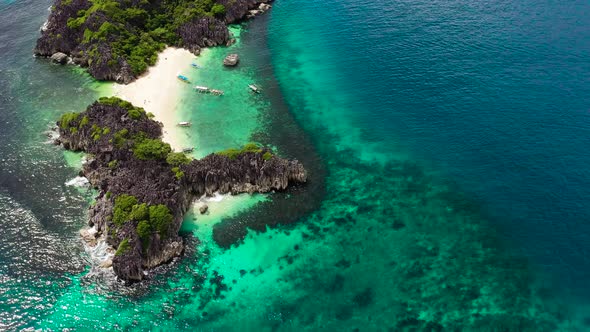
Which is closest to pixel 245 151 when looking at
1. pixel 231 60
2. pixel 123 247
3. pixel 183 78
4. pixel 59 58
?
pixel 123 247

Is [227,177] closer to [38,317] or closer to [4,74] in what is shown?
[38,317]

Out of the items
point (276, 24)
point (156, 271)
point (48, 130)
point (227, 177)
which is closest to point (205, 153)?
point (227, 177)

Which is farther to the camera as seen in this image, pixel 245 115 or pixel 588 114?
pixel 245 115

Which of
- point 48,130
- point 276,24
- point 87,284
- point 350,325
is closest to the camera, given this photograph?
point 350,325

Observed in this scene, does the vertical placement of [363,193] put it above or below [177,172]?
below

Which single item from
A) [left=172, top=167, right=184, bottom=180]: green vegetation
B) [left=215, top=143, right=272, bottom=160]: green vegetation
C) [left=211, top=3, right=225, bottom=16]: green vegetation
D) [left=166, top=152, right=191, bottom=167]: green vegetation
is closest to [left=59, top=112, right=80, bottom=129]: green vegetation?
[left=166, top=152, right=191, bottom=167]: green vegetation

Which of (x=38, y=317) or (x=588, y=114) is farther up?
(x=588, y=114)

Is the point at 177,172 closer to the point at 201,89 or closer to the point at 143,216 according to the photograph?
the point at 143,216

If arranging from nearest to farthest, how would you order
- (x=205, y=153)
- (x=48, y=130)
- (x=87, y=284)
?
(x=87, y=284) < (x=205, y=153) < (x=48, y=130)
